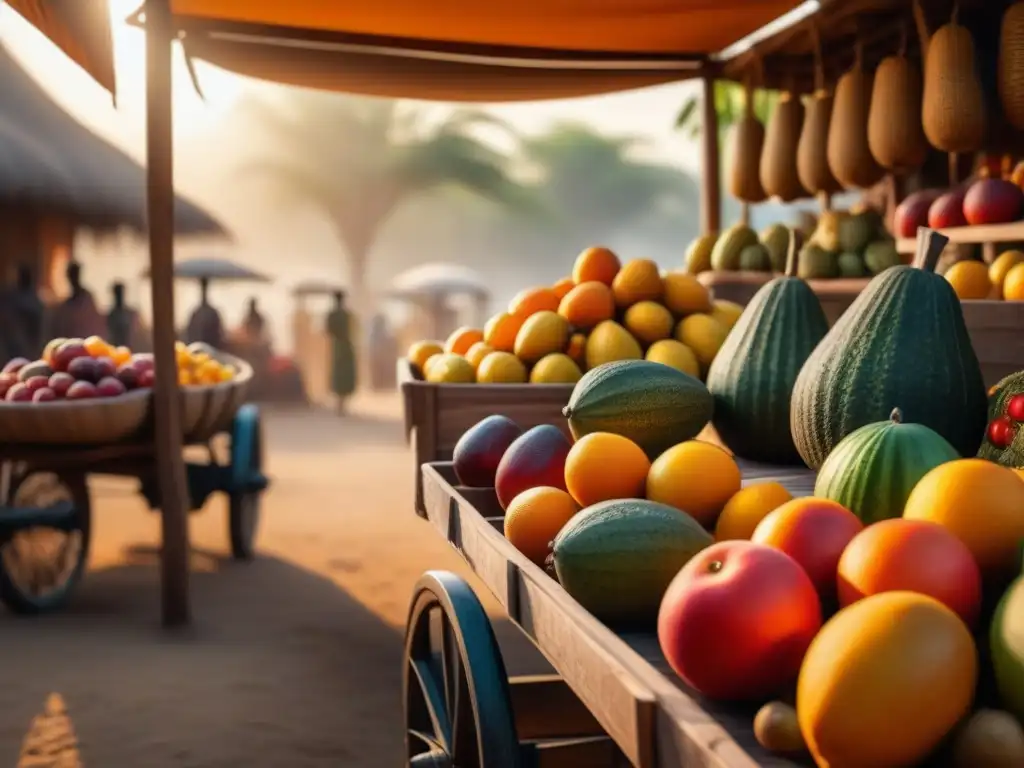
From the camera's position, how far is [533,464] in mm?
2182

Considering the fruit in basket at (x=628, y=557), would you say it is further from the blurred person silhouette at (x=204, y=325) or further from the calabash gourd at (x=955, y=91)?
the blurred person silhouette at (x=204, y=325)

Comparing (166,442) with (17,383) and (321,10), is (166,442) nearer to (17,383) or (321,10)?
(17,383)

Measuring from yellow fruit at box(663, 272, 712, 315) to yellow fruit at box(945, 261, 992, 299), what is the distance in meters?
0.77

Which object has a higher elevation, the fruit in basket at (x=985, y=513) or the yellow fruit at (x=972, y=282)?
the yellow fruit at (x=972, y=282)

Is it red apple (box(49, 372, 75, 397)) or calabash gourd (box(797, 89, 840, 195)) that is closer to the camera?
calabash gourd (box(797, 89, 840, 195))

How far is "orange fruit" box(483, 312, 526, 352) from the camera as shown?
144 inches

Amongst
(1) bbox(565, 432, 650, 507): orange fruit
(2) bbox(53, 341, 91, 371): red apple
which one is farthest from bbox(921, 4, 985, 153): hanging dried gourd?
(2) bbox(53, 341, 91, 371): red apple

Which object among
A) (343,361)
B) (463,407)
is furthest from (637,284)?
(343,361)

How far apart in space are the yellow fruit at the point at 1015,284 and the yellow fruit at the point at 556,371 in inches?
50.5

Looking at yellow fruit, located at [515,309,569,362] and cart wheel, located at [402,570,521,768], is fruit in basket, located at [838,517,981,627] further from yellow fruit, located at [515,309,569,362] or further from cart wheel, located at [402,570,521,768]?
yellow fruit, located at [515,309,569,362]

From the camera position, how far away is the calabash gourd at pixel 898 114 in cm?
420

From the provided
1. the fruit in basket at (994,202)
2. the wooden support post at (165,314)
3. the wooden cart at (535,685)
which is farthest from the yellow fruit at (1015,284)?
the wooden support post at (165,314)

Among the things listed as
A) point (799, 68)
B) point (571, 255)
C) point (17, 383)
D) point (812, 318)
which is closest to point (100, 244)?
point (17, 383)

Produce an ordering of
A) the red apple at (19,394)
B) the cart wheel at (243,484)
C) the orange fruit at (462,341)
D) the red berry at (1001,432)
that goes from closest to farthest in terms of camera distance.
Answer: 1. the red berry at (1001,432)
2. the orange fruit at (462,341)
3. the red apple at (19,394)
4. the cart wheel at (243,484)
